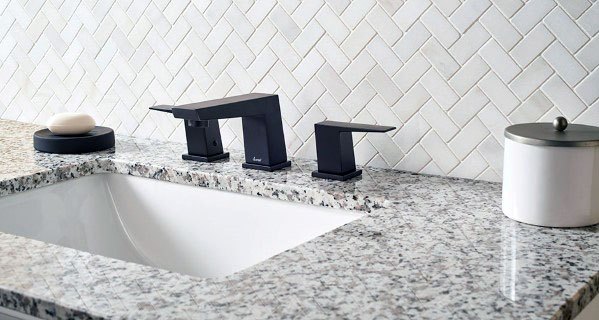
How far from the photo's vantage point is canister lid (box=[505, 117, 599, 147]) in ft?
4.38

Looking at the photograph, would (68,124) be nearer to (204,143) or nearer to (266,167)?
(204,143)

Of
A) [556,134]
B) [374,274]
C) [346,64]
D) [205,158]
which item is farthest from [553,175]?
[205,158]

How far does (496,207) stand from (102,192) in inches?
Result: 37.1

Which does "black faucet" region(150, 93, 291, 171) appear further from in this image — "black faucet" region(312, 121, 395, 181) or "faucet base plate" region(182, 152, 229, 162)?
"black faucet" region(312, 121, 395, 181)

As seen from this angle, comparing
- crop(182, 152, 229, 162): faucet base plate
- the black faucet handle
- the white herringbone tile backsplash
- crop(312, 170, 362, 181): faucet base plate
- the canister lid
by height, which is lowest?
crop(312, 170, 362, 181): faucet base plate

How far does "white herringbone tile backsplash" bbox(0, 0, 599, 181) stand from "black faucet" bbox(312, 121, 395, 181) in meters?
0.12

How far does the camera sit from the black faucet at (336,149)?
1672 millimetres

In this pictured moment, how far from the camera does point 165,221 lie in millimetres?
1895

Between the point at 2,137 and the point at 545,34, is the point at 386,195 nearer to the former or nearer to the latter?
the point at 545,34

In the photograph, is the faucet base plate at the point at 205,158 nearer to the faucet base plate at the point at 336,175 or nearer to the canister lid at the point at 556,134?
the faucet base plate at the point at 336,175

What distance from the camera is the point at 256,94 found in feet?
6.08

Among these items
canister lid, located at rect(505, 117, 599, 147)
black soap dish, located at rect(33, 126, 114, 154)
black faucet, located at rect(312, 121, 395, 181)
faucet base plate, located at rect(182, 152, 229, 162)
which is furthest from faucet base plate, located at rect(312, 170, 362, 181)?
black soap dish, located at rect(33, 126, 114, 154)

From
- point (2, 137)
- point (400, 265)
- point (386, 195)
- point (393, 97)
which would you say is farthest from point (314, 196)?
point (2, 137)

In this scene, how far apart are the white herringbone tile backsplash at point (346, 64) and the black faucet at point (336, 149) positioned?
4.7 inches
